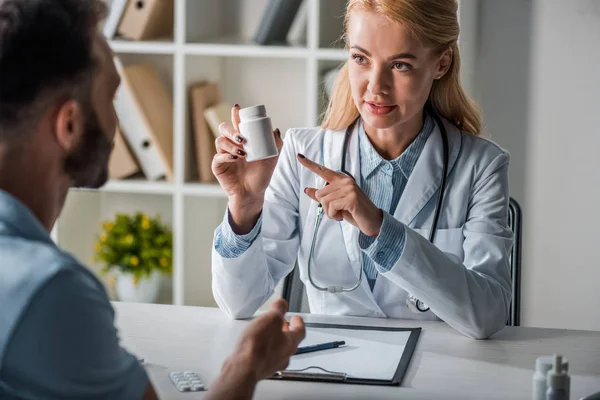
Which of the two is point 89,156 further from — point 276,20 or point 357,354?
point 276,20

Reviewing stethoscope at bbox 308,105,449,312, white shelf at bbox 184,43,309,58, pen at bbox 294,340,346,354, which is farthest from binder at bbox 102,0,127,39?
pen at bbox 294,340,346,354

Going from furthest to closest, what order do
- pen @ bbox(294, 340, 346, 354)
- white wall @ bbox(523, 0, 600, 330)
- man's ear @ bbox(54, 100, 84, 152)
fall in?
1. white wall @ bbox(523, 0, 600, 330)
2. pen @ bbox(294, 340, 346, 354)
3. man's ear @ bbox(54, 100, 84, 152)

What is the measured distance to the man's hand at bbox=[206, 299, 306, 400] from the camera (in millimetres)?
1200

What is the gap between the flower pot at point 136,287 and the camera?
3121 millimetres

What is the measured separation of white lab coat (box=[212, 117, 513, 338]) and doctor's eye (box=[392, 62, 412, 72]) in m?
0.20

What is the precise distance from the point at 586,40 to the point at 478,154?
3.65ft

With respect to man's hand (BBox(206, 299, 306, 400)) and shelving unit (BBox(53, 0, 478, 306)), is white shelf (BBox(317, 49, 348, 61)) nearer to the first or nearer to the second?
shelving unit (BBox(53, 0, 478, 306))

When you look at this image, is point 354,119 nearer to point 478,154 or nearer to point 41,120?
point 478,154

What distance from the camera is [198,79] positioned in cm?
297

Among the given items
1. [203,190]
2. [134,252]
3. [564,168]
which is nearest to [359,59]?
[203,190]

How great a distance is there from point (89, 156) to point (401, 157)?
38.7 inches

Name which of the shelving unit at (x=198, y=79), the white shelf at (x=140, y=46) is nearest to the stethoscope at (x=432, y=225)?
the shelving unit at (x=198, y=79)

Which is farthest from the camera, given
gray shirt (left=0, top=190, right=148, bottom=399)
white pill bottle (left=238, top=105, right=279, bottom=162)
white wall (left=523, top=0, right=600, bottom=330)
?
Result: white wall (left=523, top=0, right=600, bottom=330)

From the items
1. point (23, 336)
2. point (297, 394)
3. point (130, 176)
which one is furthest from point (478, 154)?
point (130, 176)
